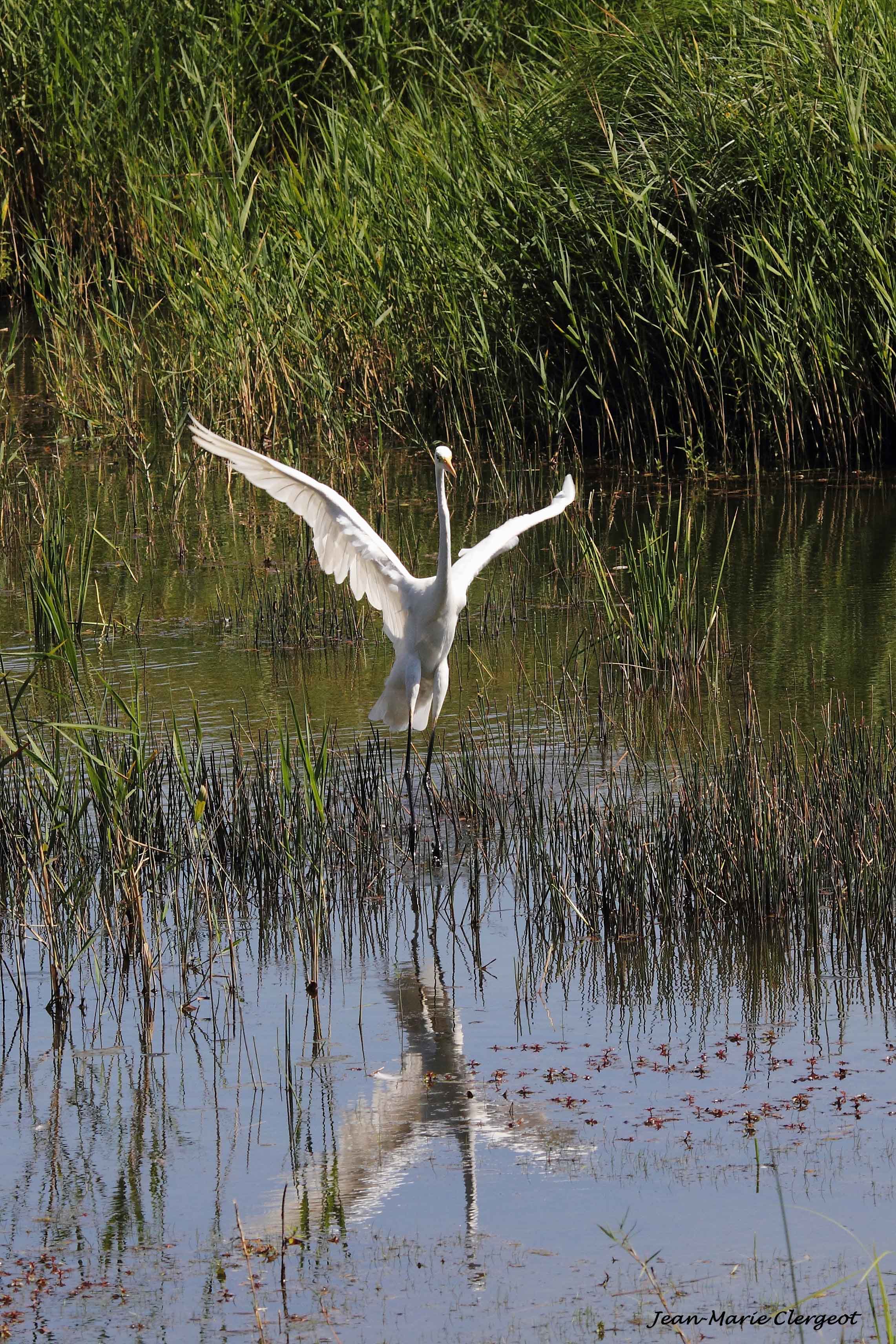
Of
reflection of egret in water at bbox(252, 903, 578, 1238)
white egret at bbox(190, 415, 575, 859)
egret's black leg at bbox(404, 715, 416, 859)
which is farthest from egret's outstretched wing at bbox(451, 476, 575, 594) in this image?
reflection of egret in water at bbox(252, 903, 578, 1238)

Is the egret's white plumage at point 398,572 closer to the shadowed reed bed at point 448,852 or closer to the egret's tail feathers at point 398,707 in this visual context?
the egret's tail feathers at point 398,707

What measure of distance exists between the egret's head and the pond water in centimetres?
150

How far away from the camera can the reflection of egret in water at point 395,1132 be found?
12.0 ft

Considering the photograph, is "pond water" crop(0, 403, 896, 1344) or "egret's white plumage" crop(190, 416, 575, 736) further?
"egret's white plumage" crop(190, 416, 575, 736)

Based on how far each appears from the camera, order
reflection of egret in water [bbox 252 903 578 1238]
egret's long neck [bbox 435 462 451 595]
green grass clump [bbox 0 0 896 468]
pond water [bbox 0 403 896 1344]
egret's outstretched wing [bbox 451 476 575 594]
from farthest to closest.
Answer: green grass clump [bbox 0 0 896 468] < egret's outstretched wing [bbox 451 476 575 594] < egret's long neck [bbox 435 462 451 595] < reflection of egret in water [bbox 252 903 578 1238] < pond water [bbox 0 403 896 1344]

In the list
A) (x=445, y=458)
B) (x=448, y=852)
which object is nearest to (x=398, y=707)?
(x=445, y=458)

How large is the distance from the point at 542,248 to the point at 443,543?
4.94 metres

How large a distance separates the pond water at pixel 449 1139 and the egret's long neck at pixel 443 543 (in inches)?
46.7

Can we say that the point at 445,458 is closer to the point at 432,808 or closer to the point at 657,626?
the point at 432,808

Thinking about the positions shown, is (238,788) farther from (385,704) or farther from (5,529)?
(5,529)

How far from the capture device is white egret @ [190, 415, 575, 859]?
6.45 m

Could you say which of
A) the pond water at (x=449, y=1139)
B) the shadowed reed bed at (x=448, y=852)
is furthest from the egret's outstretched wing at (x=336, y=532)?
the pond water at (x=449, y=1139)

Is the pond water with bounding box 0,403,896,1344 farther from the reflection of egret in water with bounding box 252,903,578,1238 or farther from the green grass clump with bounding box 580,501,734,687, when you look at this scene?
the green grass clump with bounding box 580,501,734,687

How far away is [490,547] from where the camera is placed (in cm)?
694
